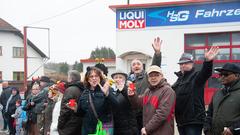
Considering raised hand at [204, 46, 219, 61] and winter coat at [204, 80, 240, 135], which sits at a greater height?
raised hand at [204, 46, 219, 61]

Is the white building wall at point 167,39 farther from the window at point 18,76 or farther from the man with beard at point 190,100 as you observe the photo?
the window at point 18,76

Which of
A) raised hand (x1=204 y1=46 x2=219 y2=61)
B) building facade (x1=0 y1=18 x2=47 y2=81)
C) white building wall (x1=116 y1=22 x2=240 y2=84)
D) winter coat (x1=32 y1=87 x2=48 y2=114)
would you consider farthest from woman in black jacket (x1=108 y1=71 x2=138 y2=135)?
building facade (x1=0 y1=18 x2=47 y2=81)

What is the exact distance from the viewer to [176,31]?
19.6m

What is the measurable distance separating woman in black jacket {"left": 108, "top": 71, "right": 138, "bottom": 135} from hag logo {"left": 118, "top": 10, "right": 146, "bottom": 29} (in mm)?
14396

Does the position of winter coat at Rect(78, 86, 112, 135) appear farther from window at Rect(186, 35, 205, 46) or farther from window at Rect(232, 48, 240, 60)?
window at Rect(186, 35, 205, 46)

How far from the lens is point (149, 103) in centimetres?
573

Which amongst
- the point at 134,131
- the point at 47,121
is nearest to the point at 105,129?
the point at 134,131

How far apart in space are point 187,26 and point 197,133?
1377cm

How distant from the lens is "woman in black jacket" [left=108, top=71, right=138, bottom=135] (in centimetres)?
588

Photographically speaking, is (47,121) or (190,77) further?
(47,121)

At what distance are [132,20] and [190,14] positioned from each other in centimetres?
292

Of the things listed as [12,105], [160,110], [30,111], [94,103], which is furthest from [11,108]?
[160,110]

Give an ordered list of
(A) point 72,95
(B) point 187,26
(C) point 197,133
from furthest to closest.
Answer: (B) point 187,26, (A) point 72,95, (C) point 197,133

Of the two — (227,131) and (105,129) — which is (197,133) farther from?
(105,129)
